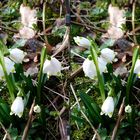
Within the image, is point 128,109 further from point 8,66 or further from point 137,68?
point 8,66

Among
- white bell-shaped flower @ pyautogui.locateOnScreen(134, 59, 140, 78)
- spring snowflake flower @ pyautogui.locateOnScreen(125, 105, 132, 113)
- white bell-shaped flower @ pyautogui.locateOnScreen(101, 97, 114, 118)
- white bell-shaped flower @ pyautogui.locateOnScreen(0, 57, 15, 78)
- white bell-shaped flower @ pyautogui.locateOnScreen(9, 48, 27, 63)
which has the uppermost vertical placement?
white bell-shaped flower @ pyautogui.locateOnScreen(9, 48, 27, 63)

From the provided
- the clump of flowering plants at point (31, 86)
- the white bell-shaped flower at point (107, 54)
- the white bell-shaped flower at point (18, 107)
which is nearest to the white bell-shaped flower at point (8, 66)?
the clump of flowering plants at point (31, 86)

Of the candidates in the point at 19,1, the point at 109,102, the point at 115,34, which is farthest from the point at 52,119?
the point at 19,1

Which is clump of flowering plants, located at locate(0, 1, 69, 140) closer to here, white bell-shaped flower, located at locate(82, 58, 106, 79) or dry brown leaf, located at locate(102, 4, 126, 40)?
white bell-shaped flower, located at locate(82, 58, 106, 79)

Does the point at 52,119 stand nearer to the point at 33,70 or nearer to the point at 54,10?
the point at 33,70

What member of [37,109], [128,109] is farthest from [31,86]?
[128,109]

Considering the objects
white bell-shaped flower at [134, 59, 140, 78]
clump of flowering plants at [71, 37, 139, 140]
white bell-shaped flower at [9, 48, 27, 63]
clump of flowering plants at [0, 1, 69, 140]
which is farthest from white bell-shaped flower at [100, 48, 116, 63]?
white bell-shaped flower at [9, 48, 27, 63]
